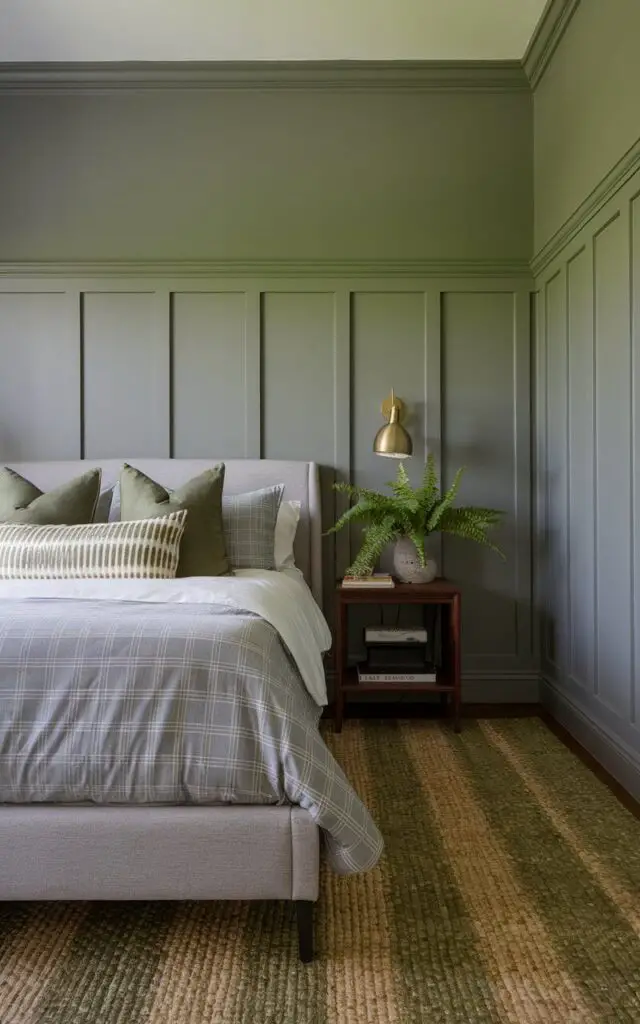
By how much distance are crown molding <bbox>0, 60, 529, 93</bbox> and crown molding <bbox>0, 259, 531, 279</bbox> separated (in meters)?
0.84

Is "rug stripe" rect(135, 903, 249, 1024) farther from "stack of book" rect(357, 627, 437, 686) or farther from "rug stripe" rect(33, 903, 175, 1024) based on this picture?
"stack of book" rect(357, 627, 437, 686)

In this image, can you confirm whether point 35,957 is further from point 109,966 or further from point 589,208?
point 589,208

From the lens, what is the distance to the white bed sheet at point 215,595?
76.0 inches

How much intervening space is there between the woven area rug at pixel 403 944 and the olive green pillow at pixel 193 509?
3.44 ft

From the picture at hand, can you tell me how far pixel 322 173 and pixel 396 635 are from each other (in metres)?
2.24

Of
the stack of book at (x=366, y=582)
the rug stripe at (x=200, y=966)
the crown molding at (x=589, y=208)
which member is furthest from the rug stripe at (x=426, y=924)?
the crown molding at (x=589, y=208)

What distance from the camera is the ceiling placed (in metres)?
2.97

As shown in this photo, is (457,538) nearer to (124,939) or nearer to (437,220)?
(437,220)

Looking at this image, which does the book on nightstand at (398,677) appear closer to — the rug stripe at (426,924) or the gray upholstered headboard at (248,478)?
the gray upholstered headboard at (248,478)

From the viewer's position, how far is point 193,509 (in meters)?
2.64

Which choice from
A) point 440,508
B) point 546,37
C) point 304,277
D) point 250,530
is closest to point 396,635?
point 440,508

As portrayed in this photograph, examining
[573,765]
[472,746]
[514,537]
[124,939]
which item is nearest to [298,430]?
[514,537]

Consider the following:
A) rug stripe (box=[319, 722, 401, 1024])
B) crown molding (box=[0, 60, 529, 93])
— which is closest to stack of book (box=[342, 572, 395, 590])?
rug stripe (box=[319, 722, 401, 1024])

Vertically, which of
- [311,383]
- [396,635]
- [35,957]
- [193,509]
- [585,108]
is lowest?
[35,957]
